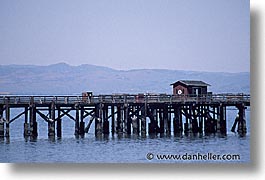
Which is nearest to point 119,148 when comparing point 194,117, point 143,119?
point 143,119

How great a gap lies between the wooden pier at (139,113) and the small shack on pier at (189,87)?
16cm

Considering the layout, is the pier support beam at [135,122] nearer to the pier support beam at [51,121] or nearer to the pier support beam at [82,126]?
the pier support beam at [82,126]

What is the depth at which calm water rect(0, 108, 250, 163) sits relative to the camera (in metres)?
10.9

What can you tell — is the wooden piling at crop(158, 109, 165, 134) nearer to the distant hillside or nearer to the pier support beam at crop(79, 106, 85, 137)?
the distant hillside

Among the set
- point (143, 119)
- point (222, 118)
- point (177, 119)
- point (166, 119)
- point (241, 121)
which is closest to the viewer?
point (241, 121)

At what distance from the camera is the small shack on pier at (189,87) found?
11.4 m

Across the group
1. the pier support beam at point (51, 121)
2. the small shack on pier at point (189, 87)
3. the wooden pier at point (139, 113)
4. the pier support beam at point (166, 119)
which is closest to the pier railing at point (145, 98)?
the wooden pier at point (139, 113)

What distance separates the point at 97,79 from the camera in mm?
11594

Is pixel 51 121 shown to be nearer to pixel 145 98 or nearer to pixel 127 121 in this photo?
pixel 127 121

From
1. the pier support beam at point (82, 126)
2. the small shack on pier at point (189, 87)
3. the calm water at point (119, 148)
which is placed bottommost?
the calm water at point (119, 148)

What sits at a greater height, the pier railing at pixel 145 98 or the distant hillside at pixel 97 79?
the distant hillside at pixel 97 79

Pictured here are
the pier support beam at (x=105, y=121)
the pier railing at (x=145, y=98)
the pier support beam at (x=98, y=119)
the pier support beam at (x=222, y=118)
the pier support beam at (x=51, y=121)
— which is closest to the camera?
the pier railing at (x=145, y=98)

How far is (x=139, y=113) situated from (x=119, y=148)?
151 cm

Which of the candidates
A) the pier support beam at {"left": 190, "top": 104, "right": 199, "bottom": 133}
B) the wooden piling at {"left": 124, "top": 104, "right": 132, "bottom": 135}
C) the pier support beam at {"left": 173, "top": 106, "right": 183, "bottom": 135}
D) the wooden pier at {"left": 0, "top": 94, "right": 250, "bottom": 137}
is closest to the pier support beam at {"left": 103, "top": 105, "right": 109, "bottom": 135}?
the wooden pier at {"left": 0, "top": 94, "right": 250, "bottom": 137}
